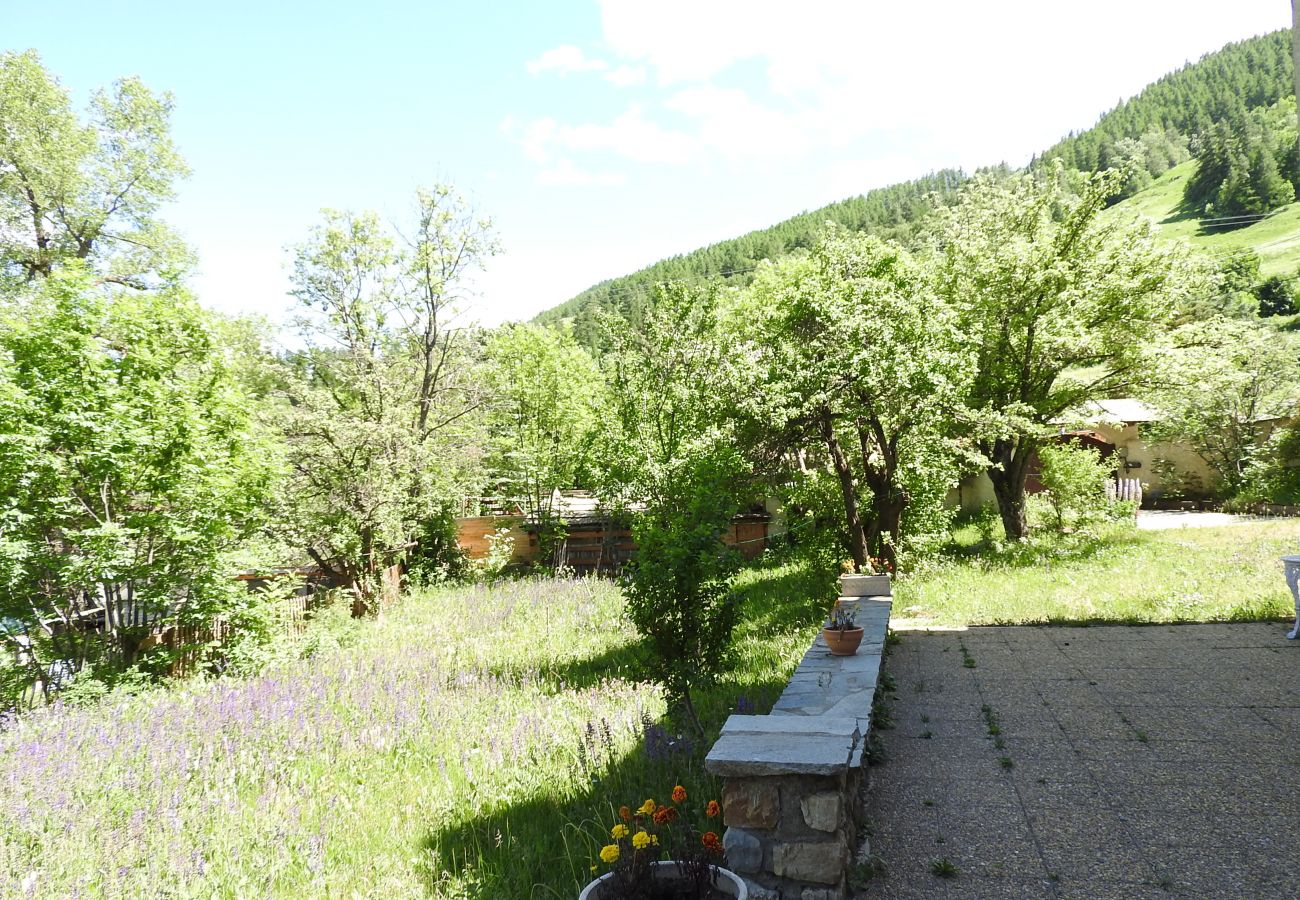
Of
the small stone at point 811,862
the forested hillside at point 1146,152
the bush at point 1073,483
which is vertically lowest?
the bush at point 1073,483

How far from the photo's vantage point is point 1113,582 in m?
9.96

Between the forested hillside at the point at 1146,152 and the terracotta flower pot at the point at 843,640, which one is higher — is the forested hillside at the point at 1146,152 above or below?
above

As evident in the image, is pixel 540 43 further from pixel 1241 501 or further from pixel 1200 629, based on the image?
pixel 1241 501

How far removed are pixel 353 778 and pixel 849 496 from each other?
7272mm

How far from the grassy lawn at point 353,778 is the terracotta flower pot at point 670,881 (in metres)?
0.70

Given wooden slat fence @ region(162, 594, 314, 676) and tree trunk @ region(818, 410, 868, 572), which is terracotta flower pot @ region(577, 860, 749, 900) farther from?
wooden slat fence @ region(162, 594, 314, 676)

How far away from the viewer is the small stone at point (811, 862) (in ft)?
9.08

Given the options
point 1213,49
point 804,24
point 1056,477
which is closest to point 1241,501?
point 1056,477

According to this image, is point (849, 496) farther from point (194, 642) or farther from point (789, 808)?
point (194, 642)

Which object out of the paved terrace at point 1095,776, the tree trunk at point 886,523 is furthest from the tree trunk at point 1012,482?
the paved terrace at point 1095,776

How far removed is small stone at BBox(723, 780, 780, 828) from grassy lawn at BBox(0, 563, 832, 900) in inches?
39.1

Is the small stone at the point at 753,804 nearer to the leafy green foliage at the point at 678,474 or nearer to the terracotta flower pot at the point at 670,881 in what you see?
the terracotta flower pot at the point at 670,881

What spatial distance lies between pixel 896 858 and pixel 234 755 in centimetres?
474

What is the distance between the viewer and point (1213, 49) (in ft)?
356
